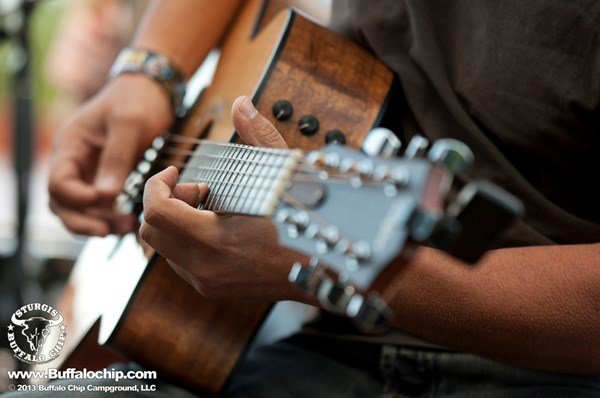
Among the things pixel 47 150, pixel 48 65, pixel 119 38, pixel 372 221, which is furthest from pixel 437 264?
pixel 47 150

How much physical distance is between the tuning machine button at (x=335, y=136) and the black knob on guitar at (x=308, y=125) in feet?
0.06

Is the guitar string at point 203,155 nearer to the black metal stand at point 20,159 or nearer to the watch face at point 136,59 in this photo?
the watch face at point 136,59

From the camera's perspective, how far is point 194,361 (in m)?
1.08

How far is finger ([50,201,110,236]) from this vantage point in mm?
1354

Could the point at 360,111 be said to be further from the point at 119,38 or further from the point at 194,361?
the point at 119,38

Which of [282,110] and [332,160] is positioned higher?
[332,160]

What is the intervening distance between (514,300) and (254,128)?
34 centimetres

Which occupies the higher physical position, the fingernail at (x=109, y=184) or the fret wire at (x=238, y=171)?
the fret wire at (x=238, y=171)

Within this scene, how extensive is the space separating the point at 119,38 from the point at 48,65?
679 millimetres

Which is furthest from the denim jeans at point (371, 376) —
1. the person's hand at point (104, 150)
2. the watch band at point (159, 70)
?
the watch band at point (159, 70)

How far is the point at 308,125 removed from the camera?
1.05 meters

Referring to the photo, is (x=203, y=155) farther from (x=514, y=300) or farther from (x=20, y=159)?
(x=20, y=159)

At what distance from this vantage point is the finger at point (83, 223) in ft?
4.44

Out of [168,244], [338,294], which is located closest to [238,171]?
[168,244]
